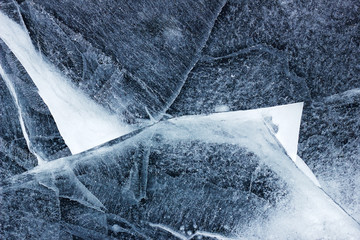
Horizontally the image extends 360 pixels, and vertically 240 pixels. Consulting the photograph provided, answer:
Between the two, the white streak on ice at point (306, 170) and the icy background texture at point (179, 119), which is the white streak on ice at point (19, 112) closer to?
the icy background texture at point (179, 119)

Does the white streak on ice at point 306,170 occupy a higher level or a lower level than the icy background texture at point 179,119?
lower

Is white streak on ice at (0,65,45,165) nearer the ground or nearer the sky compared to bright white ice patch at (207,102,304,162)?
nearer the sky

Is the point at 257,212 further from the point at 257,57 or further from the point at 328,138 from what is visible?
the point at 257,57

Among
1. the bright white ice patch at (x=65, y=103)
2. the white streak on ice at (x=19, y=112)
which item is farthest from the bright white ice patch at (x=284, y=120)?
A: the white streak on ice at (x=19, y=112)

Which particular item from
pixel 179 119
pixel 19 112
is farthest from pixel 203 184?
pixel 19 112

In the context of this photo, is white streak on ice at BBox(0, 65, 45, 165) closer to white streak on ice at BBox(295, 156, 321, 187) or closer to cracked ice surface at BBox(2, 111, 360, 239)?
cracked ice surface at BBox(2, 111, 360, 239)

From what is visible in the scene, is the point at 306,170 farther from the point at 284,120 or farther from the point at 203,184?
the point at 203,184

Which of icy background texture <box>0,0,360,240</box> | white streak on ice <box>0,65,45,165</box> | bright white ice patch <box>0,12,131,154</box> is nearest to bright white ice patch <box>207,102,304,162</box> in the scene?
icy background texture <box>0,0,360,240</box>

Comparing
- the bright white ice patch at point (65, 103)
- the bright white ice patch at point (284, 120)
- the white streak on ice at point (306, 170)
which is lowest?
the white streak on ice at point (306, 170)

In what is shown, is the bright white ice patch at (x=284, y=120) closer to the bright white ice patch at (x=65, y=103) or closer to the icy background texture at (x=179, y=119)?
the icy background texture at (x=179, y=119)
